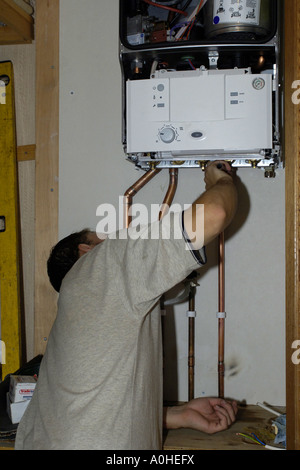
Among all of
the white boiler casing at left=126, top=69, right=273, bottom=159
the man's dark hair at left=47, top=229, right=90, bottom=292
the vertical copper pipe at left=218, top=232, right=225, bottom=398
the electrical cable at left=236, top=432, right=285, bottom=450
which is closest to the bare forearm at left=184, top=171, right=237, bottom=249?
the white boiler casing at left=126, top=69, right=273, bottom=159

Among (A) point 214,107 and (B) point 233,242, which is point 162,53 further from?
(B) point 233,242

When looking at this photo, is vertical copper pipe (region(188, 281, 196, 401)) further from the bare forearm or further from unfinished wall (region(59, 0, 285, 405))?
the bare forearm

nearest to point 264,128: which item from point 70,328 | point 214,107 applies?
point 214,107

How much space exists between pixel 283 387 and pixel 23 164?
1.30 metres

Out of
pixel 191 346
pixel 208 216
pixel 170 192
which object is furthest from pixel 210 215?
pixel 191 346

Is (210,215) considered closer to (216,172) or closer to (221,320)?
(216,172)

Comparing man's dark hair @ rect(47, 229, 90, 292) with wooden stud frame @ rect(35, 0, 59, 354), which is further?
wooden stud frame @ rect(35, 0, 59, 354)

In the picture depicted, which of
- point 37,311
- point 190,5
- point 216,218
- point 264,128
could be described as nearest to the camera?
point 216,218

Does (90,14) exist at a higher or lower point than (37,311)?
higher

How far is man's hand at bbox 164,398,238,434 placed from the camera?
1.66 m

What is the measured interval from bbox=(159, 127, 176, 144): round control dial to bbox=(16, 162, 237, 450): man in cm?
35

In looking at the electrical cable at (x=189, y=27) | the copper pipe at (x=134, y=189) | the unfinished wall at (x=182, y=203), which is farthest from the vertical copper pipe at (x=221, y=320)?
the electrical cable at (x=189, y=27)

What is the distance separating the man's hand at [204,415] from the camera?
5.44 feet

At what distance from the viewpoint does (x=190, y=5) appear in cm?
172
